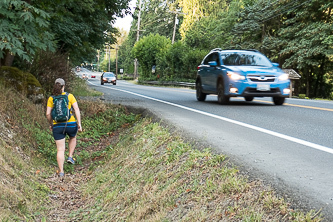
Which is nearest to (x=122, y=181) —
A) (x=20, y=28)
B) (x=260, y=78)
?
(x=20, y=28)

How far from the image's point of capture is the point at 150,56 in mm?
63906

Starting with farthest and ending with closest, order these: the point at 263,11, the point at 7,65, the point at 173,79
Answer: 1. the point at 173,79
2. the point at 263,11
3. the point at 7,65

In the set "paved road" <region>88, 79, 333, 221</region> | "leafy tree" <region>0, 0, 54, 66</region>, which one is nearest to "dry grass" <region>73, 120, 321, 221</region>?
"paved road" <region>88, 79, 333, 221</region>

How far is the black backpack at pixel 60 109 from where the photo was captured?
7465mm

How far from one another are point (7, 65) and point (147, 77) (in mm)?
52349

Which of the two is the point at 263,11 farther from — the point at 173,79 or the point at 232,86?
the point at 232,86

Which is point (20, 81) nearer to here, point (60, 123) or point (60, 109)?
point (60, 123)

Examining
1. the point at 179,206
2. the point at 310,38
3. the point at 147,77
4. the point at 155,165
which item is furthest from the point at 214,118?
the point at 147,77

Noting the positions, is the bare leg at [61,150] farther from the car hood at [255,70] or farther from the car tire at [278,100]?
the car tire at [278,100]

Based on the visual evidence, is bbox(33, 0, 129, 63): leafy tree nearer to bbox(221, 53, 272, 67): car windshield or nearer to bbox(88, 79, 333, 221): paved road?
bbox(221, 53, 272, 67): car windshield

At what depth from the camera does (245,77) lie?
12016mm

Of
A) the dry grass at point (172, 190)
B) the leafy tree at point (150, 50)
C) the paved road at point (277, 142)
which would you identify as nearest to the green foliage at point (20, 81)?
the paved road at point (277, 142)

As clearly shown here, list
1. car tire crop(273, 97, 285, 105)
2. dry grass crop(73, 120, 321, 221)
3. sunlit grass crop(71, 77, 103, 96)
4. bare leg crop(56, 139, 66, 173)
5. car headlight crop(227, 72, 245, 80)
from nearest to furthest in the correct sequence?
dry grass crop(73, 120, 321, 221), bare leg crop(56, 139, 66, 173), car headlight crop(227, 72, 245, 80), car tire crop(273, 97, 285, 105), sunlit grass crop(71, 77, 103, 96)

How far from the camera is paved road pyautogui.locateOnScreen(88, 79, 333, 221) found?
420 centimetres
